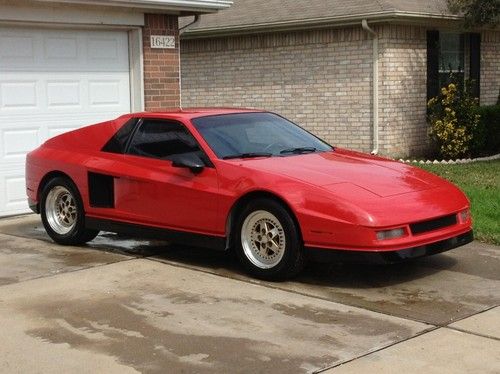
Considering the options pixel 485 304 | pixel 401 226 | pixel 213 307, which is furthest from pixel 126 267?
pixel 485 304

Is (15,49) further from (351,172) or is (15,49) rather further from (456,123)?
(456,123)

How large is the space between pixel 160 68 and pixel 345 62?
5226 millimetres

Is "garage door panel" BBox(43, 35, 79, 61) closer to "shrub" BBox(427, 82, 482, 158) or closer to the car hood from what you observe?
the car hood

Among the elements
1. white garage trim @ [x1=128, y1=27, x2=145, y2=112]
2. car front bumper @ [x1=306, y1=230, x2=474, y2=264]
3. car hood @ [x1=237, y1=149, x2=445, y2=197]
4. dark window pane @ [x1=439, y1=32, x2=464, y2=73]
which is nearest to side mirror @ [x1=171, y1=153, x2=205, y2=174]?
car hood @ [x1=237, y1=149, x2=445, y2=197]

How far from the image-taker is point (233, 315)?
6070 millimetres

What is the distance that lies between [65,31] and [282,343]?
6.69 metres

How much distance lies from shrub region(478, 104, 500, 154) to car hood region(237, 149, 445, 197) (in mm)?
8724

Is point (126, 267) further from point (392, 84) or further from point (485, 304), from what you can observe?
point (392, 84)

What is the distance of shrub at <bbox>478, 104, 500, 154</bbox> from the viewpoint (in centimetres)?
1596

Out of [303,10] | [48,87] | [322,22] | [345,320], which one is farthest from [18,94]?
[303,10]

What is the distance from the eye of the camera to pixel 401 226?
21.8 feet

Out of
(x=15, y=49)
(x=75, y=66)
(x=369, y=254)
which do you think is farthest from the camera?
(x=75, y=66)

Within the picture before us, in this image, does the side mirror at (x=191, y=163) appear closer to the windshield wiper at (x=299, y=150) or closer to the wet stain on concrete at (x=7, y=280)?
the windshield wiper at (x=299, y=150)

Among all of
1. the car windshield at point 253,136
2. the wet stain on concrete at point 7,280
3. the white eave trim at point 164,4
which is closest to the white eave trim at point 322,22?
the white eave trim at point 164,4
